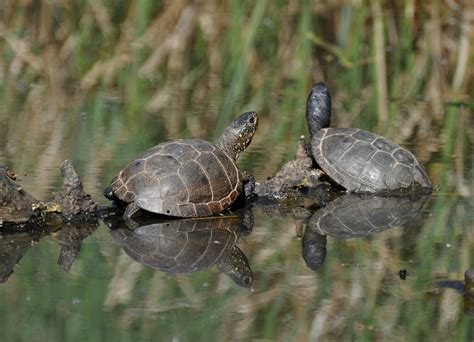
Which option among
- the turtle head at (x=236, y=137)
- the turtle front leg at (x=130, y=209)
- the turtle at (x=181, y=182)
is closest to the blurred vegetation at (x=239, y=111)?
the turtle head at (x=236, y=137)

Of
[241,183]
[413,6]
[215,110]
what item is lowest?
[413,6]

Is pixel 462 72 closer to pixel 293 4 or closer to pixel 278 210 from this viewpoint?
pixel 293 4

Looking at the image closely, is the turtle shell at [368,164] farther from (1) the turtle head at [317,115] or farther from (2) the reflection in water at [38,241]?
(2) the reflection in water at [38,241]

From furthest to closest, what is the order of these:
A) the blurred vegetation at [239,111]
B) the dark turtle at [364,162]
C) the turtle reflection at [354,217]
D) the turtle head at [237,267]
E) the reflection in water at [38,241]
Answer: the dark turtle at [364,162], the turtle reflection at [354,217], the reflection in water at [38,241], the turtle head at [237,267], the blurred vegetation at [239,111]

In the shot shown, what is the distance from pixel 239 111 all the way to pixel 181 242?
12.9 feet

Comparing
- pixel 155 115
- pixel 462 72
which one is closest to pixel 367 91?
pixel 462 72

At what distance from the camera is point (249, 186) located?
26.5 feet

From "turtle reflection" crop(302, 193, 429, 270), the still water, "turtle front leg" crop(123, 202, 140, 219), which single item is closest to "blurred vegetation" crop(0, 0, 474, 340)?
the still water

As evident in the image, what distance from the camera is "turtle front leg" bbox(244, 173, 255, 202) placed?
8.05 meters

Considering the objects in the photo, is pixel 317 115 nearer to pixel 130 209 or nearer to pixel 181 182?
pixel 181 182

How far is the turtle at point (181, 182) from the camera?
741 centimetres

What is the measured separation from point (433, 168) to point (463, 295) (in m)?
3.12

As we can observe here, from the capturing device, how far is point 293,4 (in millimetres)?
15852

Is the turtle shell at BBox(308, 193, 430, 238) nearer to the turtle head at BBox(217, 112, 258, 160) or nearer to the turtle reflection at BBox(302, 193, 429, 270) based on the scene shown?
the turtle reflection at BBox(302, 193, 429, 270)
